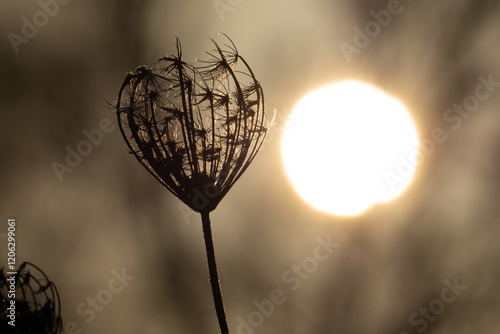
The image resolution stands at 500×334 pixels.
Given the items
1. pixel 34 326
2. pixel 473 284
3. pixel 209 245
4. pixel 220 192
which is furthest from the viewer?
pixel 473 284

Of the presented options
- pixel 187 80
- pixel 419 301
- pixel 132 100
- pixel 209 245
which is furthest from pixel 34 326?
pixel 419 301

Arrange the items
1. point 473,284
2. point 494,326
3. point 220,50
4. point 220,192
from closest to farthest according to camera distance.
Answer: point 220,192, point 220,50, point 494,326, point 473,284

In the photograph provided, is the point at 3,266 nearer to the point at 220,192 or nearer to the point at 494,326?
the point at 220,192

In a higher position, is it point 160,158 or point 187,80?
point 187,80

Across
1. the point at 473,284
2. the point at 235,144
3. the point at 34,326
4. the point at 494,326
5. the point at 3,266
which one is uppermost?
the point at 235,144

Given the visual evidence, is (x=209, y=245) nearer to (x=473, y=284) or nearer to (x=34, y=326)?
(x=34, y=326)

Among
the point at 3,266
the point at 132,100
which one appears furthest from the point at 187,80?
the point at 3,266

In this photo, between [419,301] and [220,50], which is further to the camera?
[419,301]

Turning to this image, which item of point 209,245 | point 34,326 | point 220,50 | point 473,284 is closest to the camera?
point 209,245

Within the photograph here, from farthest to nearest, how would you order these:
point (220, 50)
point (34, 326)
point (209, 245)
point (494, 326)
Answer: point (494, 326) < point (220, 50) < point (34, 326) < point (209, 245)
